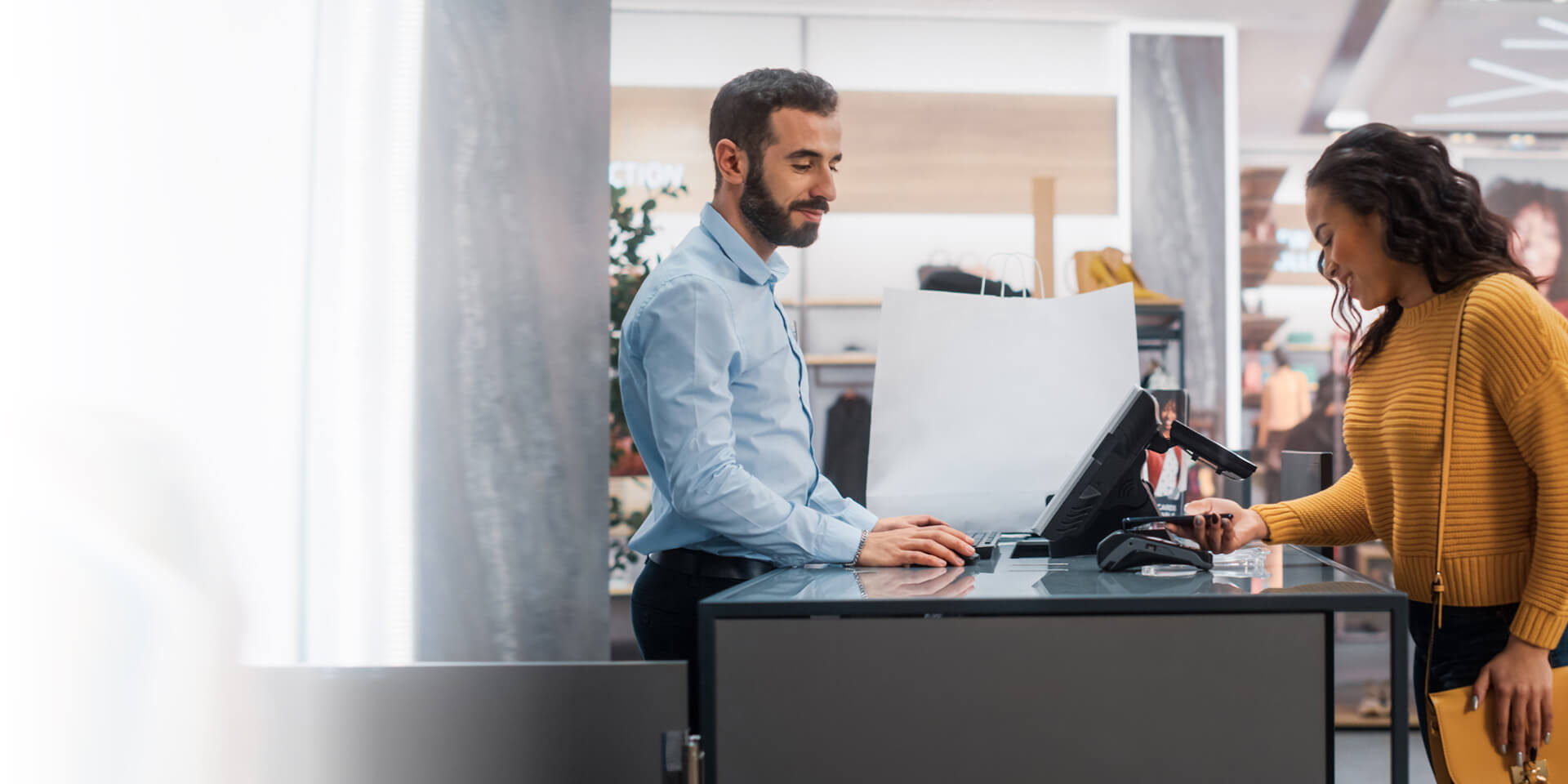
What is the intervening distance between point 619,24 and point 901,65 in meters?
1.20

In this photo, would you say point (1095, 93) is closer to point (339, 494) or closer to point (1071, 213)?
point (1071, 213)

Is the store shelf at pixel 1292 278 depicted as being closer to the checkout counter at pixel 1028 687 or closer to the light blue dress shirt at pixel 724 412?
the light blue dress shirt at pixel 724 412

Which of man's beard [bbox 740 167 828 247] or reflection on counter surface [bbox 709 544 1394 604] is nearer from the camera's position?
reflection on counter surface [bbox 709 544 1394 604]

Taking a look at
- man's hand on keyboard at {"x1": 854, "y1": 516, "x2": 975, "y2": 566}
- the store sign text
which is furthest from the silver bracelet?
the store sign text

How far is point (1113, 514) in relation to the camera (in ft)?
4.03

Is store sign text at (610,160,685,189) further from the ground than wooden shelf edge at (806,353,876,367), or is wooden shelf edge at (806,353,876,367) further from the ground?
store sign text at (610,160,685,189)

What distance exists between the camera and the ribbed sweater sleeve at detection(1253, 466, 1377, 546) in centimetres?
129

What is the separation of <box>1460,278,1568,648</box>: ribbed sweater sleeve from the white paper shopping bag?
0.44m

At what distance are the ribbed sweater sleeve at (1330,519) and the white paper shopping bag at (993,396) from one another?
271 millimetres

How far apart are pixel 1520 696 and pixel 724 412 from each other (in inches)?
36.0

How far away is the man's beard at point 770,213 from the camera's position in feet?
4.25

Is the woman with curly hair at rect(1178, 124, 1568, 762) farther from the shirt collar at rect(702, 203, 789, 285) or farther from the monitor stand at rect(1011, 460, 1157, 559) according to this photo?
the shirt collar at rect(702, 203, 789, 285)

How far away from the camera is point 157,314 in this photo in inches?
24.4

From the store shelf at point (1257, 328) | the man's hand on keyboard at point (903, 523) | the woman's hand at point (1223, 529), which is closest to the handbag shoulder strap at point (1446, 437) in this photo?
the woman's hand at point (1223, 529)
